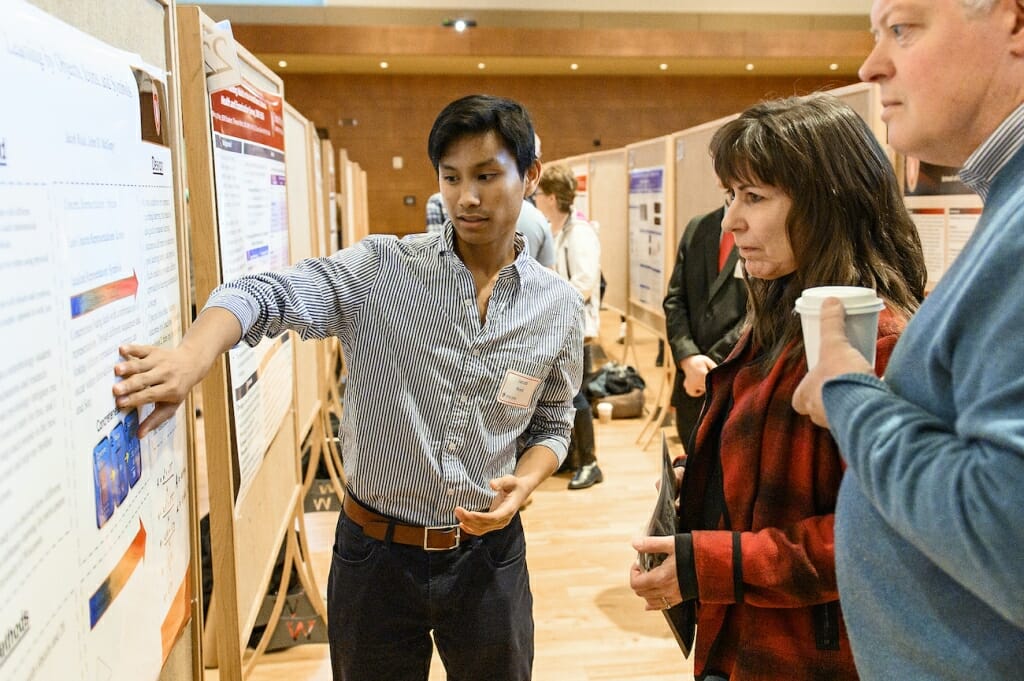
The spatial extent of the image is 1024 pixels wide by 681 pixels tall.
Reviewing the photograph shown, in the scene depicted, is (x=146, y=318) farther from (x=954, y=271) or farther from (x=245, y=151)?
(x=954, y=271)

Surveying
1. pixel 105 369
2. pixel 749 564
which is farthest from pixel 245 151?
pixel 749 564

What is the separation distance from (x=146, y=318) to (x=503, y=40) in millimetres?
13402

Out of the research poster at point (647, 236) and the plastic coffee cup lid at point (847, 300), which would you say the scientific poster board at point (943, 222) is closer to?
the plastic coffee cup lid at point (847, 300)

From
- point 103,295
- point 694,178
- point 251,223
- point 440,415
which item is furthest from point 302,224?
point 103,295

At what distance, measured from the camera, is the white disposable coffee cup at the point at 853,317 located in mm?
987

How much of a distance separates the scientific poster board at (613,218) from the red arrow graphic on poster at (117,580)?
554 cm

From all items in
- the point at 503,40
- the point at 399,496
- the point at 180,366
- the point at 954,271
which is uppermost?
the point at 503,40

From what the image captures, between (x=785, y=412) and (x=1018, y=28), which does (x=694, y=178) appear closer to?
(x=785, y=412)

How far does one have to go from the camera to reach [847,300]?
3.23 feet

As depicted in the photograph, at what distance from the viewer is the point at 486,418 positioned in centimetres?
171

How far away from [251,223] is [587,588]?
2.35 m

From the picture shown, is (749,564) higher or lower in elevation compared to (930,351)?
lower

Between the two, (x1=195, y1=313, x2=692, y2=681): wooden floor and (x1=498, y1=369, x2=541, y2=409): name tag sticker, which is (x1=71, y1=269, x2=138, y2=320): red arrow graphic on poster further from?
(x1=195, y1=313, x2=692, y2=681): wooden floor

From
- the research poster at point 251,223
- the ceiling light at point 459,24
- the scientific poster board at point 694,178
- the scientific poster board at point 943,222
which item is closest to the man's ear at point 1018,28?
the research poster at point 251,223
